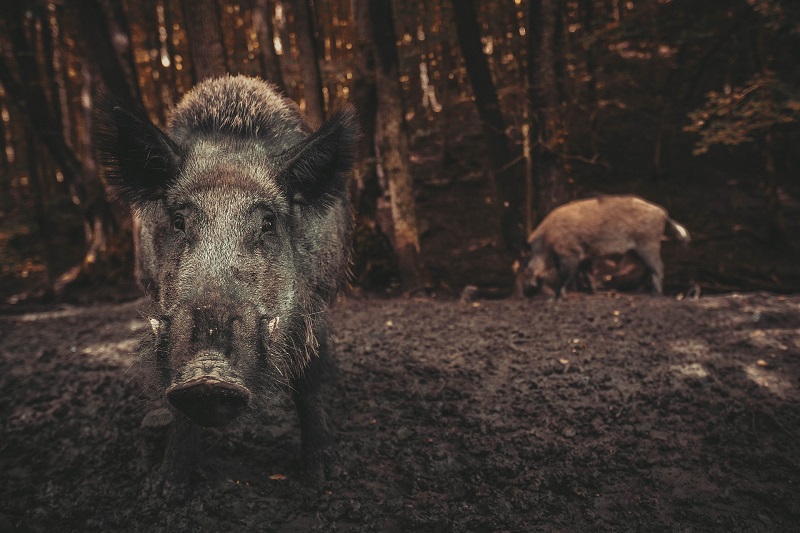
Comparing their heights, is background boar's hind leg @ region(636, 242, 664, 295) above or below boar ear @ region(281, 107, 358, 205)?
below

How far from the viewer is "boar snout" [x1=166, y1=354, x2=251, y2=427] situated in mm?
1780

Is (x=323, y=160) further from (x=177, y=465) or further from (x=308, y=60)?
(x=308, y=60)

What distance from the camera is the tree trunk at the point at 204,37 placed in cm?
501

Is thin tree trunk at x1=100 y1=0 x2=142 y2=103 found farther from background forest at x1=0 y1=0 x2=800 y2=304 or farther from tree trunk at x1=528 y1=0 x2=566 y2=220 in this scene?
tree trunk at x1=528 y1=0 x2=566 y2=220

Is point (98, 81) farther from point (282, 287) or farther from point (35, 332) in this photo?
point (282, 287)

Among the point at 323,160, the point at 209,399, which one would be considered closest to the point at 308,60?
the point at 323,160

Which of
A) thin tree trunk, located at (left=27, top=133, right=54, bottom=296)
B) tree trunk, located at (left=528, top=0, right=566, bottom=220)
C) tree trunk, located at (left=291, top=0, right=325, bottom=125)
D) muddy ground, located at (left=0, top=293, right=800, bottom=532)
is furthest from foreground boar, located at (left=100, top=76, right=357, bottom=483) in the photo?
thin tree trunk, located at (left=27, top=133, right=54, bottom=296)

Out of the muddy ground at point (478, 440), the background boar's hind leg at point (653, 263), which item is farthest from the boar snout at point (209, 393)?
the background boar's hind leg at point (653, 263)

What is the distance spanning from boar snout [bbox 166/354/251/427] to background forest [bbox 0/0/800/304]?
1.37 metres

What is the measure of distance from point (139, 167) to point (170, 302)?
0.80 meters

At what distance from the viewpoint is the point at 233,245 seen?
7.43ft

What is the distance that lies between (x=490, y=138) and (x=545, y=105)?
3.50ft

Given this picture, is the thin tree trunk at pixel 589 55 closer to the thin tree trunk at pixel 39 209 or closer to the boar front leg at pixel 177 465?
the boar front leg at pixel 177 465

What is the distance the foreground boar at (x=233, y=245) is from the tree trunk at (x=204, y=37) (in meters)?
2.15
